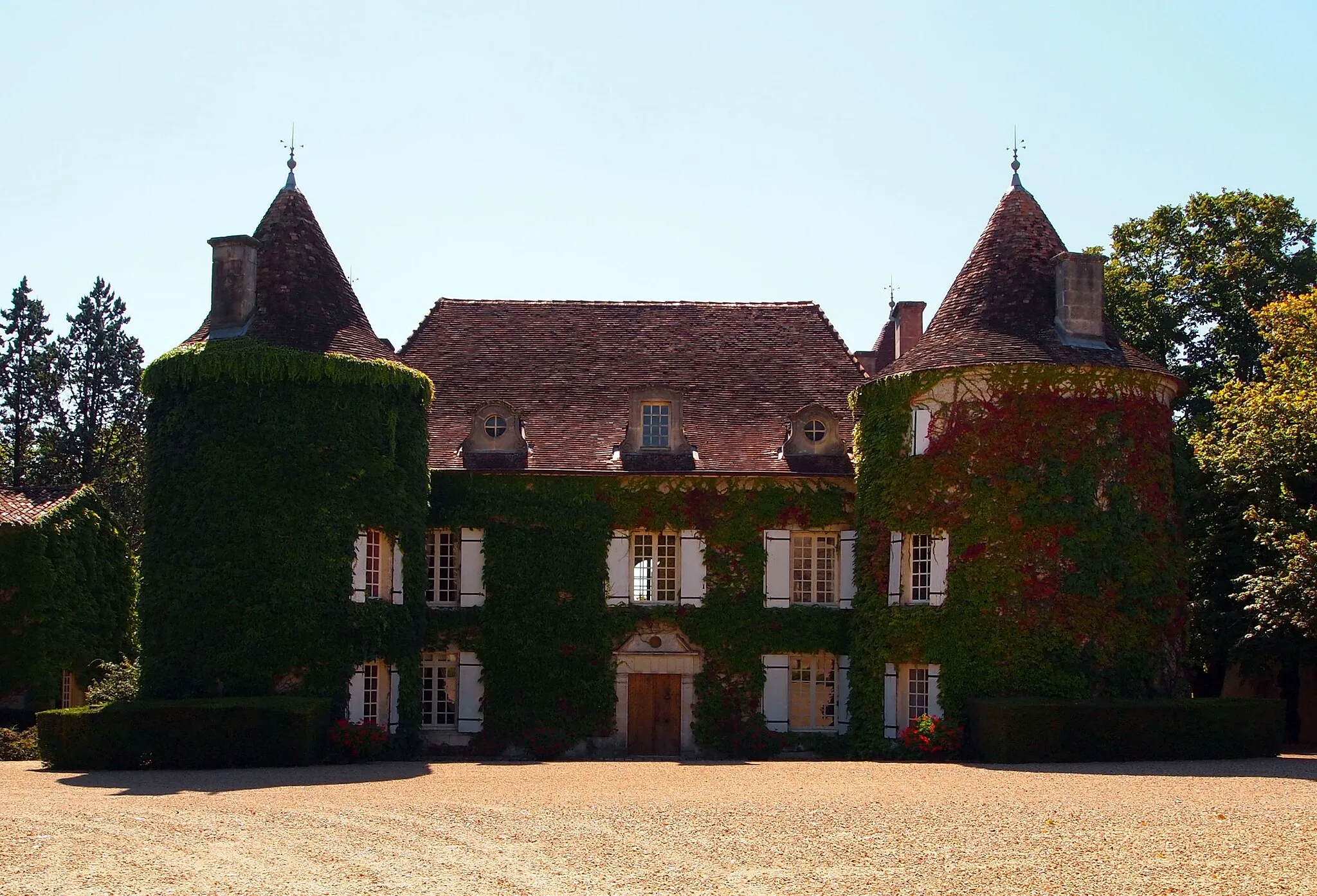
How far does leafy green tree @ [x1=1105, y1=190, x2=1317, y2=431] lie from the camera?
3762cm

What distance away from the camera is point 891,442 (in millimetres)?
27906

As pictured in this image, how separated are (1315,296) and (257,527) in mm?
20623

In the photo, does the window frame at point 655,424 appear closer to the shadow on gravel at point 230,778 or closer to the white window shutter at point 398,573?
the white window shutter at point 398,573

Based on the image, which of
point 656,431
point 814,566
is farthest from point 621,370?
point 814,566

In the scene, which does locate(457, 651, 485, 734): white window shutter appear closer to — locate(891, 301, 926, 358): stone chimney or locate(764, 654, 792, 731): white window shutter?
locate(764, 654, 792, 731): white window shutter

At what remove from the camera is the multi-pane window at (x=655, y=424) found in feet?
98.2

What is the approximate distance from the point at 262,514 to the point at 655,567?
7.59 metres

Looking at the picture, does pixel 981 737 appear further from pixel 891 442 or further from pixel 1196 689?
pixel 1196 689

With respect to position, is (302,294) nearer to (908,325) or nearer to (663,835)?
(908,325)

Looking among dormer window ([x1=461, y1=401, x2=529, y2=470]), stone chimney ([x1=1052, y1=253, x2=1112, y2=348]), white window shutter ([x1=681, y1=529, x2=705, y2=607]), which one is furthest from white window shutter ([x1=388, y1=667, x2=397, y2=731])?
stone chimney ([x1=1052, y1=253, x2=1112, y2=348])

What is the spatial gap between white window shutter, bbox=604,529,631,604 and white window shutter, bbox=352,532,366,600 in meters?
4.70

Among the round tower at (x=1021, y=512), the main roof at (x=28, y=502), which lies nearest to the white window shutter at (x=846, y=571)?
the round tower at (x=1021, y=512)

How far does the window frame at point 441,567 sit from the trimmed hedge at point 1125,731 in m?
10.4

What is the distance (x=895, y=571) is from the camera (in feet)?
91.1
